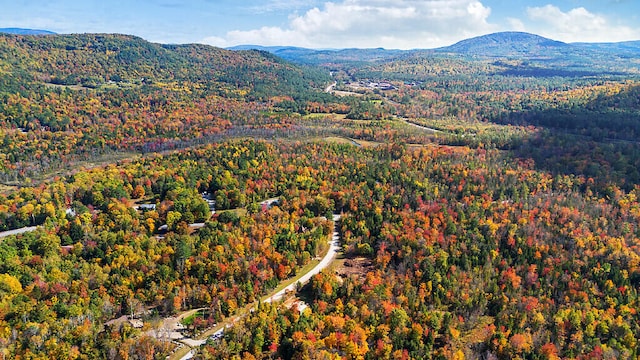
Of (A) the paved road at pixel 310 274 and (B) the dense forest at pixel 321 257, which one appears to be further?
(A) the paved road at pixel 310 274

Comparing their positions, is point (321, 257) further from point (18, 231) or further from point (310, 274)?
point (18, 231)

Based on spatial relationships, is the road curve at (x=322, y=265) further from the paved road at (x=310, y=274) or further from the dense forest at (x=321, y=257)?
the dense forest at (x=321, y=257)

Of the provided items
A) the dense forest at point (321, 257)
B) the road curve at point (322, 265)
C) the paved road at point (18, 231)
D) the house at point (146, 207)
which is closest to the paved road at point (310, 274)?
the road curve at point (322, 265)

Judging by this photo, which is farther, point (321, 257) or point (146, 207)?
point (146, 207)

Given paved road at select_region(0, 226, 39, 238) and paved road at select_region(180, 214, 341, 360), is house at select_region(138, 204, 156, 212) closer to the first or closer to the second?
paved road at select_region(0, 226, 39, 238)

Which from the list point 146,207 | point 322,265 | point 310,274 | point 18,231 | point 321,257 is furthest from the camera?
point 146,207

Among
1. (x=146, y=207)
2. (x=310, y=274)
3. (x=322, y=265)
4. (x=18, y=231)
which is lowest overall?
(x=310, y=274)

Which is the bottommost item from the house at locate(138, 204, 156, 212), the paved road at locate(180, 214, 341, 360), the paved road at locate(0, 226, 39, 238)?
the paved road at locate(180, 214, 341, 360)

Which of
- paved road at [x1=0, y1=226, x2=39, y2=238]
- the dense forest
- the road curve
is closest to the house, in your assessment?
the dense forest

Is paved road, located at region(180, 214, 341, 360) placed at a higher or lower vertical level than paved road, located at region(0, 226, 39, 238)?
lower

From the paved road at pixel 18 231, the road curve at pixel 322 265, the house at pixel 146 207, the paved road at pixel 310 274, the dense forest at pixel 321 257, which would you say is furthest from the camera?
the house at pixel 146 207

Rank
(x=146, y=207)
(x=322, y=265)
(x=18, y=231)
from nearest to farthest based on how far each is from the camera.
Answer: (x=322, y=265) → (x=18, y=231) → (x=146, y=207)

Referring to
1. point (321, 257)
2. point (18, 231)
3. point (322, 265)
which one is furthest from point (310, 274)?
point (18, 231)
